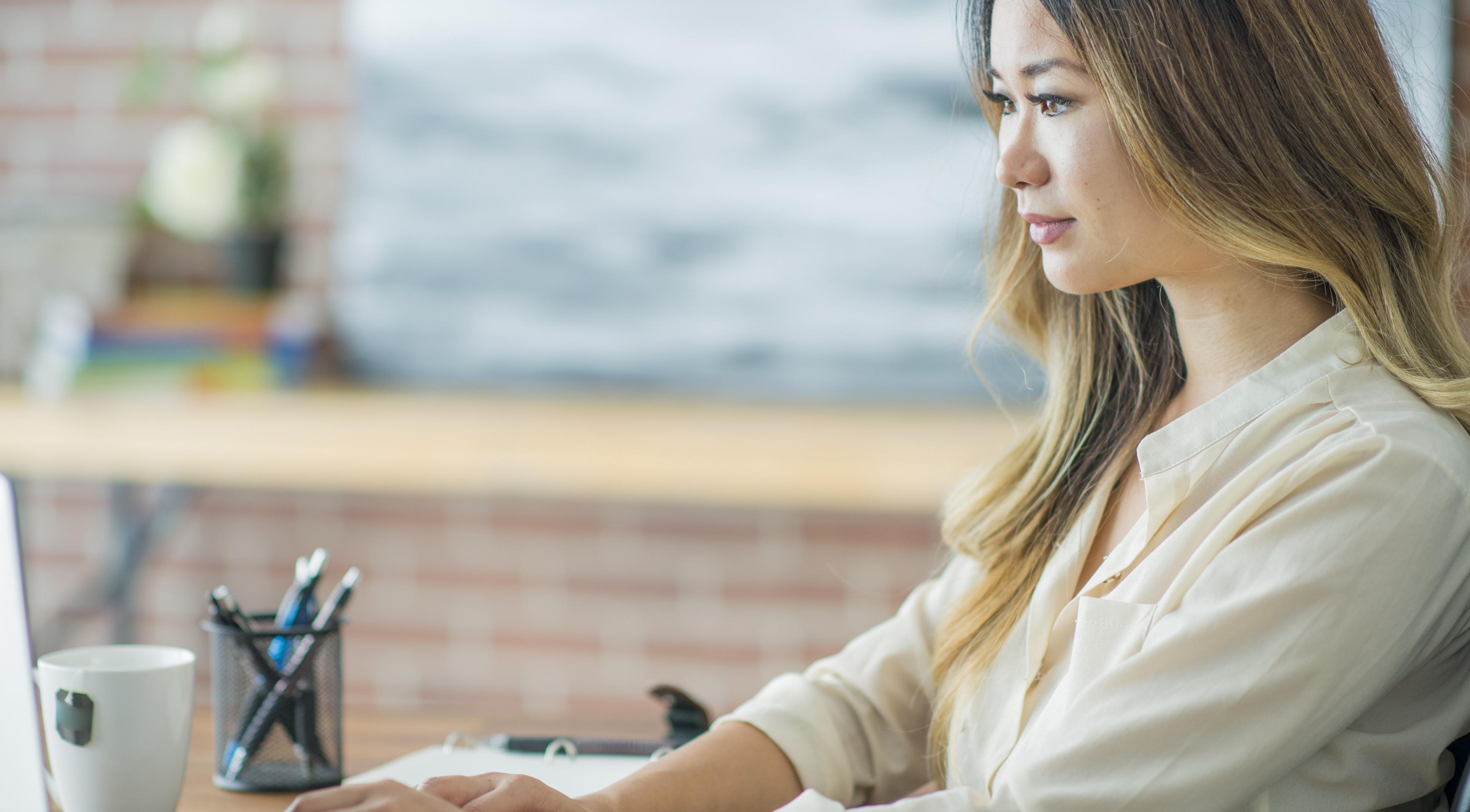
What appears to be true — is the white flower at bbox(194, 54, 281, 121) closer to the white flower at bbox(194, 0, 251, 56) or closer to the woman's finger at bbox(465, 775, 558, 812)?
the white flower at bbox(194, 0, 251, 56)

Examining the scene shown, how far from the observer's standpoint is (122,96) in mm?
2721

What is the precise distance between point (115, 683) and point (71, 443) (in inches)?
53.6

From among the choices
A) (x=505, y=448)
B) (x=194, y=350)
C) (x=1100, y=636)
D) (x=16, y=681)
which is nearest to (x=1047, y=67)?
(x=1100, y=636)

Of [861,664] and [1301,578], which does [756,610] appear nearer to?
[861,664]

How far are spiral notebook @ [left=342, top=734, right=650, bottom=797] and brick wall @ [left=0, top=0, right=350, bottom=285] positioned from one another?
174cm

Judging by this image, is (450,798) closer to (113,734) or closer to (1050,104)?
(113,734)

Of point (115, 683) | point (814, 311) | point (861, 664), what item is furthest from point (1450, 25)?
point (115, 683)

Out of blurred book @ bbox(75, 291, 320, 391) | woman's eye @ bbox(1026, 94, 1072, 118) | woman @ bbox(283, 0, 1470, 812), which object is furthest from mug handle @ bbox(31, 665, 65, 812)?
blurred book @ bbox(75, 291, 320, 391)

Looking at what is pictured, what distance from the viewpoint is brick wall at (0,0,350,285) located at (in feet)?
→ 8.73

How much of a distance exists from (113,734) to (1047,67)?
2.53 feet

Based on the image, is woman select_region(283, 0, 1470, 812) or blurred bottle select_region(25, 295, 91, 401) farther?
blurred bottle select_region(25, 295, 91, 401)

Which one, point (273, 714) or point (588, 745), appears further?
point (588, 745)

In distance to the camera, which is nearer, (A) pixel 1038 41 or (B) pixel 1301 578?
(B) pixel 1301 578

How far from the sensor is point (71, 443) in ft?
6.89
